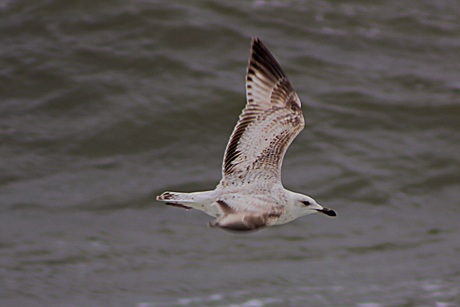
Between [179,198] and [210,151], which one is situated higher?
[179,198]

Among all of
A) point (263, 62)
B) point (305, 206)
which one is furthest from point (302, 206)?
point (263, 62)

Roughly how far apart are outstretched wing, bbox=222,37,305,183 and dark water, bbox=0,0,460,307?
2015 millimetres

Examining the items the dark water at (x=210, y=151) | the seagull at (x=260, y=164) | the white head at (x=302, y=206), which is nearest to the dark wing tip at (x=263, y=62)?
the seagull at (x=260, y=164)

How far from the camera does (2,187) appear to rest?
8.08 meters

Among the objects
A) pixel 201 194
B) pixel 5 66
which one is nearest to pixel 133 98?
pixel 5 66

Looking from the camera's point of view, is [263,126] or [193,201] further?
[263,126]

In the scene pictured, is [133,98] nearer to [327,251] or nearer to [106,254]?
[106,254]

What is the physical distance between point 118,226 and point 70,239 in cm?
48

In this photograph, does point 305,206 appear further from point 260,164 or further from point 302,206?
point 260,164

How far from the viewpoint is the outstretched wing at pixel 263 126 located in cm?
504

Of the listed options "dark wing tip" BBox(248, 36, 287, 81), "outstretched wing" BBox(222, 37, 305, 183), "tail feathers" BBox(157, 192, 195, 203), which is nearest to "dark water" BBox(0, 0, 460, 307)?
"outstretched wing" BBox(222, 37, 305, 183)

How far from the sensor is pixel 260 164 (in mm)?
5047

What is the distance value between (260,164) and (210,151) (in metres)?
3.72

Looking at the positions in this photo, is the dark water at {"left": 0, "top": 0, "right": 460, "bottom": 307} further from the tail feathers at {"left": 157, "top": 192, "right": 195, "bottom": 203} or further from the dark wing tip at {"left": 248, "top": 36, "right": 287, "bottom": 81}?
the tail feathers at {"left": 157, "top": 192, "right": 195, "bottom": 203}
